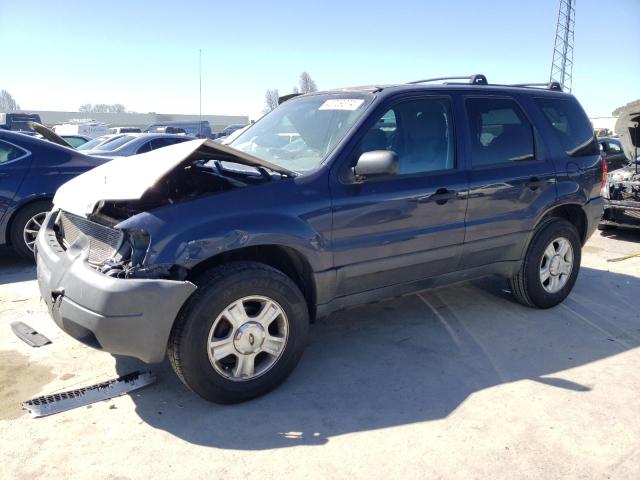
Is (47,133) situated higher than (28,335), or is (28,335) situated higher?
(47,133)

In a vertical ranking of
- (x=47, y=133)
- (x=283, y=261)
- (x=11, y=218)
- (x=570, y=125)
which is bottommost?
(x=11, y=218)

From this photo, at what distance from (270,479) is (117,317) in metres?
1.11

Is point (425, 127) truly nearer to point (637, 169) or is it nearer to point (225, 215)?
point (225, 215)

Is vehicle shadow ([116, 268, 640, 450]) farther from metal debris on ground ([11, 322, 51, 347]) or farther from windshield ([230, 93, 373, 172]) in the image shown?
windshield ([230, 93, 373, 172])

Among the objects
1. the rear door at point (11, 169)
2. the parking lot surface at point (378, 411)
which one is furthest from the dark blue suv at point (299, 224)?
the rear door at point (11, 169)

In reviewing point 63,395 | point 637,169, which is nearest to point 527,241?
point 63,395

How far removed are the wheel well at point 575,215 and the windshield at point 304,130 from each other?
2263mm

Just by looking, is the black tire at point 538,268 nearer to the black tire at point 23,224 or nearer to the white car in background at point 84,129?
the black tire at point 23,224

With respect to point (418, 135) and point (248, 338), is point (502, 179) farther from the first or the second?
point (248, 338)

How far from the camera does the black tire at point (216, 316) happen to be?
2838 millimetres

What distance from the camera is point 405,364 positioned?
3646 mm

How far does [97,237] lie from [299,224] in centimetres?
119

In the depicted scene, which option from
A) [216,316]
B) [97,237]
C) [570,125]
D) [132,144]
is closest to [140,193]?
[97,237]

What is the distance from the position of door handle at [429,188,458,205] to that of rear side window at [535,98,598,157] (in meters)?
1.46
